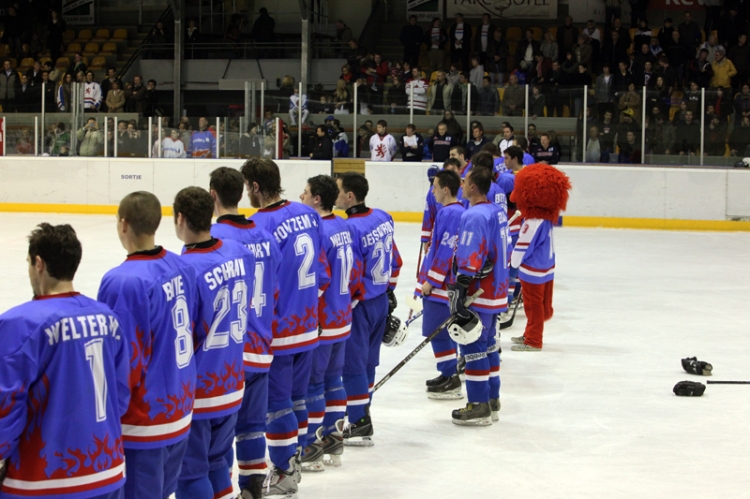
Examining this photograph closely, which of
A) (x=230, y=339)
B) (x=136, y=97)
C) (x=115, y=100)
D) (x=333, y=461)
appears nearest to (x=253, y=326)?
(x=230, y=339)

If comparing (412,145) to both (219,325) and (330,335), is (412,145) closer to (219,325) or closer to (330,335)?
(330,335)

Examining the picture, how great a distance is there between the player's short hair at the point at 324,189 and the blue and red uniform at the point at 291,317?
0.92 feet

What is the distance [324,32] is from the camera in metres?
22.1

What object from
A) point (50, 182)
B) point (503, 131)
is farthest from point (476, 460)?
point (50, 182)

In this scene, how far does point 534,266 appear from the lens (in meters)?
6.91

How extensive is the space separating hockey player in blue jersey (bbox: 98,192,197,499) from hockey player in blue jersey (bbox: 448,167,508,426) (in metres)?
2.38

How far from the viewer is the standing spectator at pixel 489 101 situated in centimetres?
1510

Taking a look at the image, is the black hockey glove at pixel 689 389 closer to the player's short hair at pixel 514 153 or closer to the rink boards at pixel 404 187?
the player's short hair at pixel 514 153

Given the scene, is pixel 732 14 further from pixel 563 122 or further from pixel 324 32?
pixel 324 32

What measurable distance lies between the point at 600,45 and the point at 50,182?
440 inches

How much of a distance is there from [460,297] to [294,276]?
134 cm

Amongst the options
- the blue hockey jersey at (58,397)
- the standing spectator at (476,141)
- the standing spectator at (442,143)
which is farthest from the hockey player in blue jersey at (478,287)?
the standing spectator at (442,143)

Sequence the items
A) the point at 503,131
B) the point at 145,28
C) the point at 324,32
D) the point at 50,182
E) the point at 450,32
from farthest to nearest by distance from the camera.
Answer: the point at 145,28 → the point at 324,32 → the point at 450,32 → the point at 50,182 → the point at 503,131

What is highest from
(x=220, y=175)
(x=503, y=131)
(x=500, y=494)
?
(x=503, y=131)
